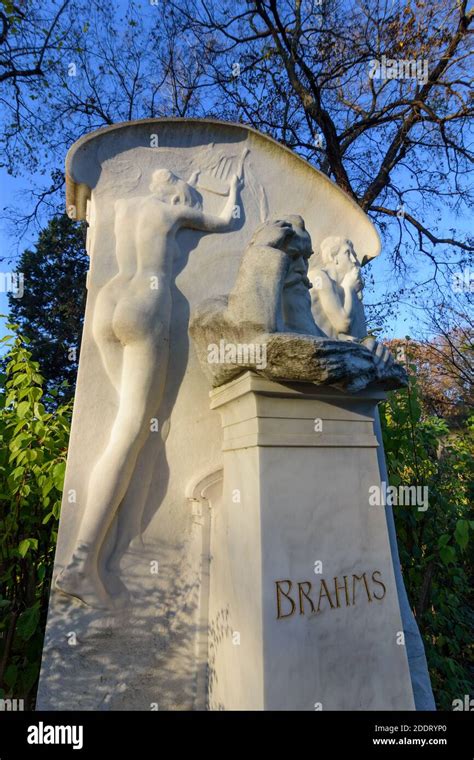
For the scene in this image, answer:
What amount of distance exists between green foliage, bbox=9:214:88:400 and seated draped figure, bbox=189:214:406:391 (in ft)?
34.3

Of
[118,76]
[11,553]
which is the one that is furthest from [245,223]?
[118,76]

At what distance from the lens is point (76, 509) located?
115 inches

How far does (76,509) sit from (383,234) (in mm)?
9237

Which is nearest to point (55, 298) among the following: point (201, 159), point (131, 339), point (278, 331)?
point (201, 159)

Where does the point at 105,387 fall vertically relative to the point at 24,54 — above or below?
below

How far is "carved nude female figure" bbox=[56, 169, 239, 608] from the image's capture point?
2.87 meters

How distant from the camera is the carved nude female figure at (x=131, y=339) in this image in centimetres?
287

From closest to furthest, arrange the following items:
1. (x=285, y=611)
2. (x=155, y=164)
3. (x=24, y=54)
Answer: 1. (x=285, y=611)
2. (x=155, y=164)
3. (x=24, y=54)

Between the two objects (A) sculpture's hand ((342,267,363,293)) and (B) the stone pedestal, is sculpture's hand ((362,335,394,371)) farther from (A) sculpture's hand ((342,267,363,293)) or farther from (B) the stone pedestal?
(A) sculpture's hand ((342,267,363,293))

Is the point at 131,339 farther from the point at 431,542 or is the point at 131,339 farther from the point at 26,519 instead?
the point at 431,542

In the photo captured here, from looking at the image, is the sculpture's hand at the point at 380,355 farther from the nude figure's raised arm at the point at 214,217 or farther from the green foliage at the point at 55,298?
the green foliage at the point at 55,298

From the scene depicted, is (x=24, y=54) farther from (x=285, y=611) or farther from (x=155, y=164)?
(x=285, y=611)

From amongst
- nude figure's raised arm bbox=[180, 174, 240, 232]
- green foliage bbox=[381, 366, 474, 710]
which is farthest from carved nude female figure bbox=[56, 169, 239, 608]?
green foliage bbox=[381, 366, 474, 710]

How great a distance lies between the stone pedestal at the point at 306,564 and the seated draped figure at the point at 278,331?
5.1 inches
